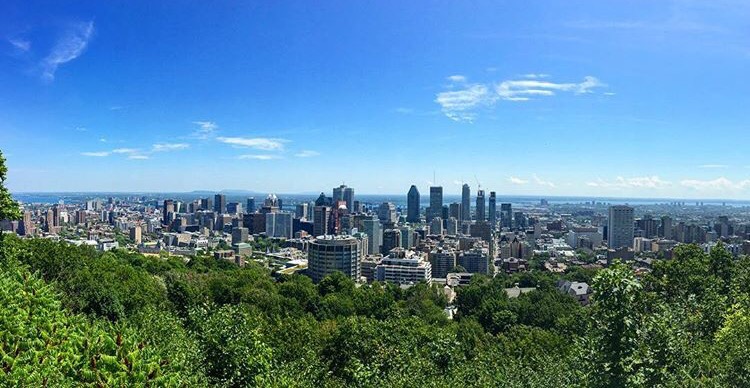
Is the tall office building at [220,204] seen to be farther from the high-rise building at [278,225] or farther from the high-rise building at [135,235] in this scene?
the high-rise building at [135,235]

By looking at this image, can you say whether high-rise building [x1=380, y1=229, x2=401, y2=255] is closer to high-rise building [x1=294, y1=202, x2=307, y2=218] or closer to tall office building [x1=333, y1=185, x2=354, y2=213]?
high-rise building [x1=294, y1=202, x2=307, y2=218]

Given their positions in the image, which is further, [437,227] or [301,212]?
[301,212]

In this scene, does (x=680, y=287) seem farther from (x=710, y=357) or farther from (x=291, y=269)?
(x=291, y=269)

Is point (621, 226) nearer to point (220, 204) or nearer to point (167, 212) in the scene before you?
point (167, 212)

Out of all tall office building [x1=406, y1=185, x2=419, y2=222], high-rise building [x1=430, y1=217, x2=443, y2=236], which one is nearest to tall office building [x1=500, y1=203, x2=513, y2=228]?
high-rise building [x1=430, y1=217, x2=443, y2=236]

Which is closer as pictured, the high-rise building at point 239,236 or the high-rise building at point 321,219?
the high-rise building at point 239,236

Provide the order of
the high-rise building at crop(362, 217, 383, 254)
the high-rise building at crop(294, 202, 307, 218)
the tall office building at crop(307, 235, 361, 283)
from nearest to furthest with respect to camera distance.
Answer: the tall office building at crop(307, 235, 361, 283), the high-rise building at crop(362, 217, 383, 254), the high-rise building at crop(294, 202, 307, 218)

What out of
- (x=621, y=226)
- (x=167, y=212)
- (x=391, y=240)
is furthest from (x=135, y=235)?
(x=621, y=226)

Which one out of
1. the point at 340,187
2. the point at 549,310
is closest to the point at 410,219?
the point at 340,187

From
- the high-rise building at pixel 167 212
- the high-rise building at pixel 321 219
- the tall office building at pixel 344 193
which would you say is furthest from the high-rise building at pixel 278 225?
the tall office building at pixel 344 193
